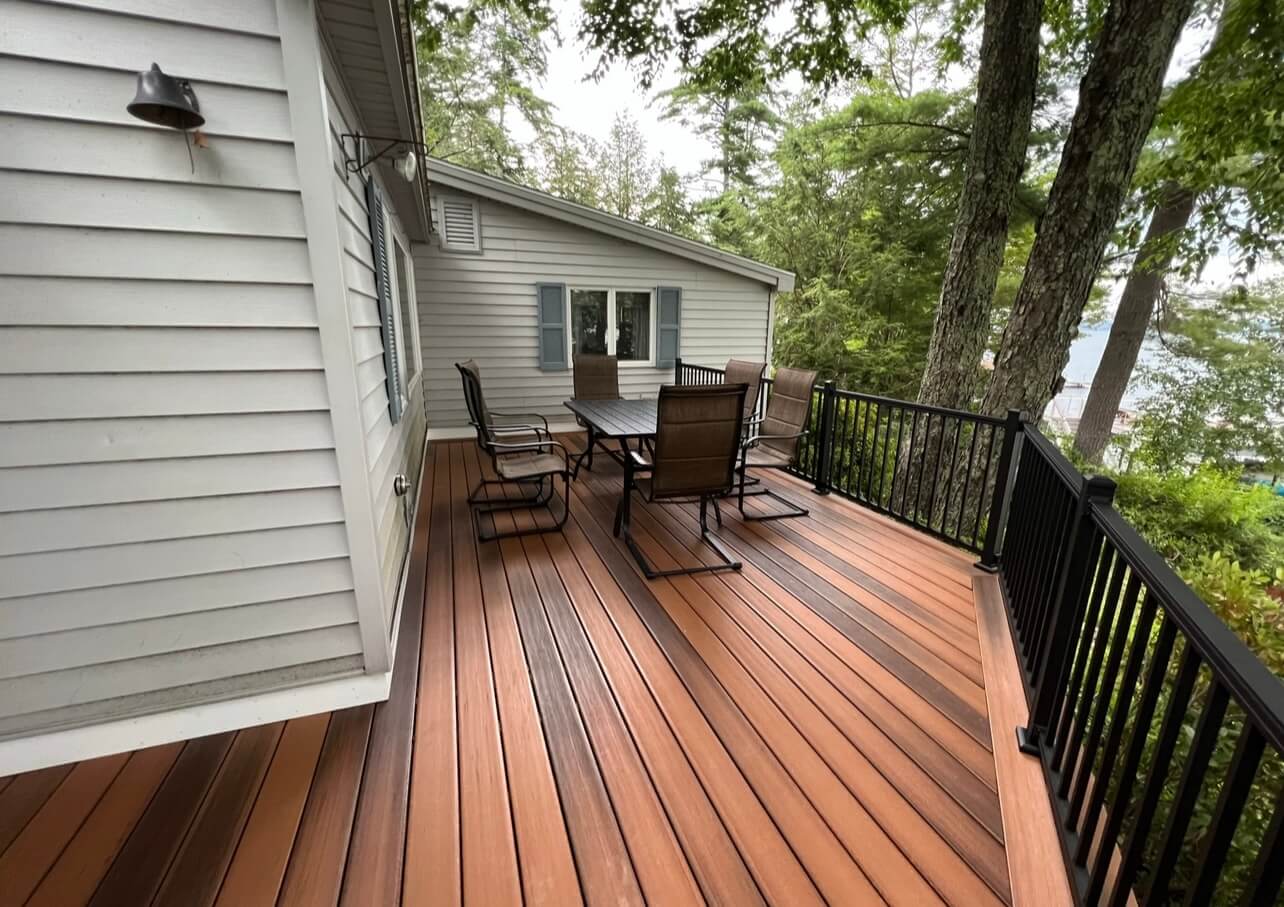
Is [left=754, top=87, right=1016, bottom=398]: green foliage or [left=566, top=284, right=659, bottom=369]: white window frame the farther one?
[left=754, top=87, right=1016, bottom=398]: green foliage

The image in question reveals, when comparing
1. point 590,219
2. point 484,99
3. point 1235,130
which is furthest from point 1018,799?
point 484,99

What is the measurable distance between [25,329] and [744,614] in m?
2.68

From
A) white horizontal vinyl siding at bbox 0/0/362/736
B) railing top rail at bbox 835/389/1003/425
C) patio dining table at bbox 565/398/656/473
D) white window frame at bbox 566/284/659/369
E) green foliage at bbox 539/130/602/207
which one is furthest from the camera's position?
green foliage at bbox 539/130/602/207

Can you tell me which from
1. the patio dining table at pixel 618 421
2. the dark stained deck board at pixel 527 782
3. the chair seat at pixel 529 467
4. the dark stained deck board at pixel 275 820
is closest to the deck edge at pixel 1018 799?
the dark stained deck board at pixel 527 782

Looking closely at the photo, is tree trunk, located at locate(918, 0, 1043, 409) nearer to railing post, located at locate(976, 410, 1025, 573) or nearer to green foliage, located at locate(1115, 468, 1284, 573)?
railing post, located at locate(976, 410, 1025, 573)

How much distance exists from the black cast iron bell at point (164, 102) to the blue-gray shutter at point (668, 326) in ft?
19.3

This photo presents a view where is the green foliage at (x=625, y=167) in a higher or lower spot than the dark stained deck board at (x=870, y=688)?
higher

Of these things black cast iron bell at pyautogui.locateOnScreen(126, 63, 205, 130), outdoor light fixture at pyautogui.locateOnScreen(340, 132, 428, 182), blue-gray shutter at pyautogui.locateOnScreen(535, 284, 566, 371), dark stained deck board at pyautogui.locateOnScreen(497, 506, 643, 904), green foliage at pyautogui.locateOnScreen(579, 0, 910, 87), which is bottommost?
dark stained deck board at pyautogui.locateOnScreen(497, 506, 643, 904)

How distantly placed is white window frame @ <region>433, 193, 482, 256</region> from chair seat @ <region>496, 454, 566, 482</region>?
11.5 feet

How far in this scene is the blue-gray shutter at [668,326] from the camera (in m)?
6.95

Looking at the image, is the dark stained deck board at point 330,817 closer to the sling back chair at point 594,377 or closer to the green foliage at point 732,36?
the sling back chair at point 594,377

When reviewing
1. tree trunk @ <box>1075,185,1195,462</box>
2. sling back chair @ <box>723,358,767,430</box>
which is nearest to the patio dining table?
sling back chair @ <box>723,358,767,430</box>

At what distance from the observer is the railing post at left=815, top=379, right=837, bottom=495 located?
3.84 meters

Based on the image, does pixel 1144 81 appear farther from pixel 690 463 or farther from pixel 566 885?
pixel 566 885
